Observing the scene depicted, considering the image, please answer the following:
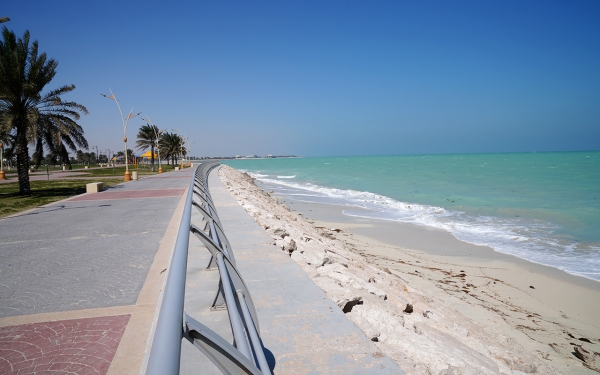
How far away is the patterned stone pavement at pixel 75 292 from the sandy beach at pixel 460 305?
2.08m

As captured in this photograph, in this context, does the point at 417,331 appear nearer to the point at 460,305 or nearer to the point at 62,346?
the point at 460,305

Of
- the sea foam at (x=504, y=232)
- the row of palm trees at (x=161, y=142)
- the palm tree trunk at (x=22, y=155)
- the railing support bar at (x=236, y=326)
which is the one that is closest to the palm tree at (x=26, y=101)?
the palm tree trunk at (x=22, y=155)

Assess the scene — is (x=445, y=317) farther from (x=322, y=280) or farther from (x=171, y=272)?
(x=171, y=272)

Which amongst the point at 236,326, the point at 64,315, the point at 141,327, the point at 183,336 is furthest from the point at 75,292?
the point at 183,336

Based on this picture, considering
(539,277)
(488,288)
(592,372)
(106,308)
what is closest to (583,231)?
(539,277)

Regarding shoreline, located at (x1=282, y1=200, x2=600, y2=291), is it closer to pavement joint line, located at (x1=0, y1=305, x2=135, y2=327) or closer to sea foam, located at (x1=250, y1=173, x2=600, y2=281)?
sea foam, located at (x1=250, y1=173, x2=600, y2=281)

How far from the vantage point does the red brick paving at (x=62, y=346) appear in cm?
296

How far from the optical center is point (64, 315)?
12.8 feet

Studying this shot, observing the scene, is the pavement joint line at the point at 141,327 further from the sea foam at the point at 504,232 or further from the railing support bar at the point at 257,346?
the sea foam at the point at 504,232

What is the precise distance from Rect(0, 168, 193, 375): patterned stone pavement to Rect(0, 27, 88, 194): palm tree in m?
9.76

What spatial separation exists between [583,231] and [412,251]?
7.41 metres

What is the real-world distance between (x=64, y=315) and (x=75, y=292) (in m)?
0.73

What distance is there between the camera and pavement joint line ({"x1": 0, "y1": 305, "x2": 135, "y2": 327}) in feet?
12.5

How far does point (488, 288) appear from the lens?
7.84 meters
